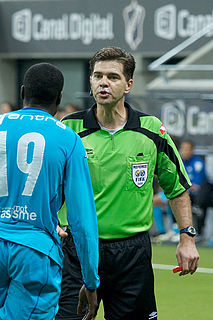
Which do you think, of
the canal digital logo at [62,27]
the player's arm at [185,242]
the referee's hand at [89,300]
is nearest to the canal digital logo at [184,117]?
the canal digital logo at [62,27]

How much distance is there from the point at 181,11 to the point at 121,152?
14.0m

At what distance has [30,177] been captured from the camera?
3.45 metres

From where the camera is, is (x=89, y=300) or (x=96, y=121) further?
(x=96, y=121)

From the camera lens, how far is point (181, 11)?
59.3 feet

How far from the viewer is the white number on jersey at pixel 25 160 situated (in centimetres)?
345

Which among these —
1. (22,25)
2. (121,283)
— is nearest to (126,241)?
(121,283)

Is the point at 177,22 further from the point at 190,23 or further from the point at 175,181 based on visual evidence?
the point at 175,181

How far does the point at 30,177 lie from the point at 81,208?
30 centimetres

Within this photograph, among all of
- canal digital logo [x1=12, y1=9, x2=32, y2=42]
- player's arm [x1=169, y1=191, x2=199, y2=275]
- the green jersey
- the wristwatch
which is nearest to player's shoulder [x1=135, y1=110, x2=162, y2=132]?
the green jersey

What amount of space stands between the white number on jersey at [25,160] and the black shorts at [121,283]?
126 centimetres

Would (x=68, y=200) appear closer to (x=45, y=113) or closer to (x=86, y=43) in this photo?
(x=45, y=113)

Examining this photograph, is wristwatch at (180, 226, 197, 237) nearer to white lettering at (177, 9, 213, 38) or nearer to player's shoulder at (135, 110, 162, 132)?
player's shoulder at (135, 110, 162, 132)

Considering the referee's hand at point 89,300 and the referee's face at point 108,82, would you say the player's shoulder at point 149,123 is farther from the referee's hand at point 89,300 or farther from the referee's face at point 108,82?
the referee's hand at point 89,300

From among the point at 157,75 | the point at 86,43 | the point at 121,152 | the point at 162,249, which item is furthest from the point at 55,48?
the point at 121,152
